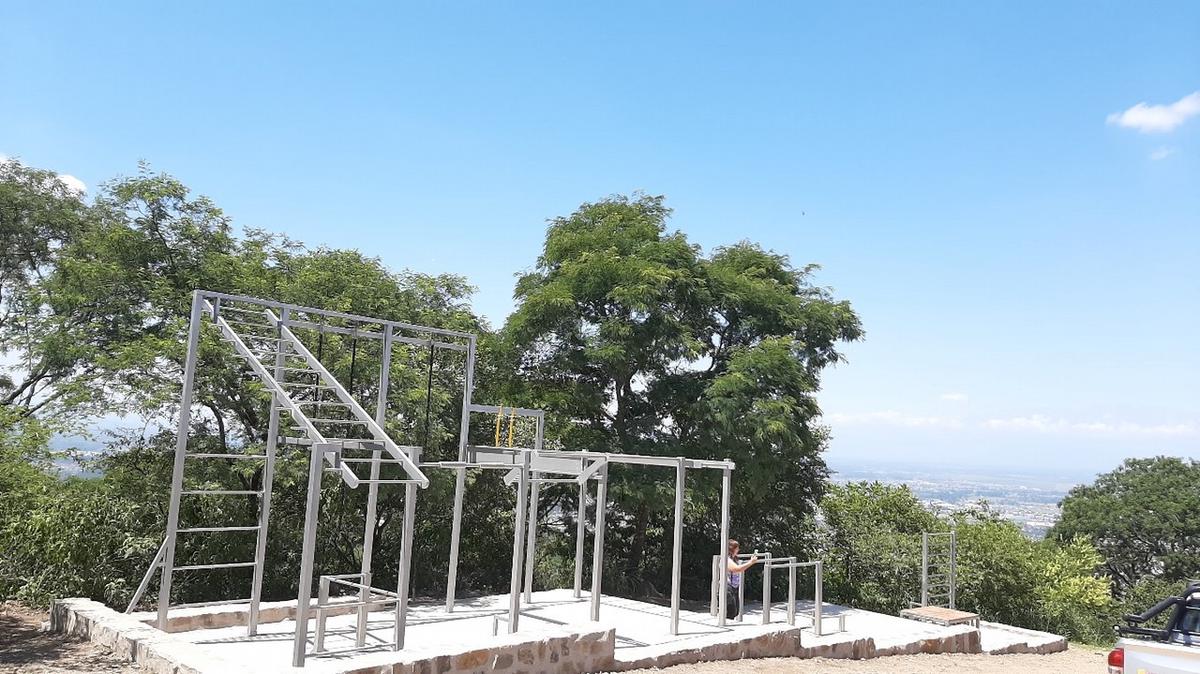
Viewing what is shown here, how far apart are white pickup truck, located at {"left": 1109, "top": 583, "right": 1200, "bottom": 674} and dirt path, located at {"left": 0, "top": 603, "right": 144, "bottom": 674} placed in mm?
7565

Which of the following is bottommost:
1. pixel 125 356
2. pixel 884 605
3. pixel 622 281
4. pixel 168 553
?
pixel 884 605

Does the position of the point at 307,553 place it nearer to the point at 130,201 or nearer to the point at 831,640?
the point at 831,640

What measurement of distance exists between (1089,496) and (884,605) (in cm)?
2114

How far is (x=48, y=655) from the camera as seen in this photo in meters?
8.05

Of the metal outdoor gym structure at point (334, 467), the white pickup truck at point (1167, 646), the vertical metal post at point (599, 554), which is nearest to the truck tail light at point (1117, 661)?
the white pickup truck at point (1167, 646)

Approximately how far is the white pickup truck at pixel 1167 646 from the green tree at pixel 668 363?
26.0ft

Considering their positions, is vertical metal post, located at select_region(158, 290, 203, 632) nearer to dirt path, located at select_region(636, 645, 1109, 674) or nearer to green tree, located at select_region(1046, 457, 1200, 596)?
dirt path, located at select_region(636, 645, 1109, 674)

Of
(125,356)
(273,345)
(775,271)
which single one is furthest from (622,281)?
(125,356)

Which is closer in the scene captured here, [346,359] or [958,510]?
[346,359]

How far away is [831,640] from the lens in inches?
426

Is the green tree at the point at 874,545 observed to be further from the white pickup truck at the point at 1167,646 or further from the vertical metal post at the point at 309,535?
the vertical metal post at the point at 309,535

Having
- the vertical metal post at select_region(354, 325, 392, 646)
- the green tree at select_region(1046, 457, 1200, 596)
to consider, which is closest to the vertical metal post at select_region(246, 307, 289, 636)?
the vertical metal post at select_region(354, 325, 392, 646)

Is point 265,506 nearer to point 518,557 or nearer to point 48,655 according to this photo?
point 48,655

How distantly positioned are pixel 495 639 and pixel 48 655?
4288 millimetres
